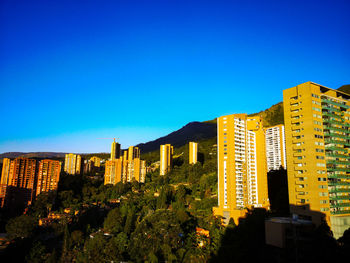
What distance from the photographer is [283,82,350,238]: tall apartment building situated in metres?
21.1

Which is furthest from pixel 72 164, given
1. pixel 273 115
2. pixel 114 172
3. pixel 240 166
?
pixel 273 115

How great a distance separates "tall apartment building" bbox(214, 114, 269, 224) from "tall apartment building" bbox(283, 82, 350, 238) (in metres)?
7.35

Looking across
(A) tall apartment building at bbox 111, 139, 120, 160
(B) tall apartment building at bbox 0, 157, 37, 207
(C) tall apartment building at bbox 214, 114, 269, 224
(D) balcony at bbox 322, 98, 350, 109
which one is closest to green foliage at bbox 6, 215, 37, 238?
(B) tall apartment building at bbox 0, 157, 37, 207

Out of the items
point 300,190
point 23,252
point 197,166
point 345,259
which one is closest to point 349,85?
point 197,166

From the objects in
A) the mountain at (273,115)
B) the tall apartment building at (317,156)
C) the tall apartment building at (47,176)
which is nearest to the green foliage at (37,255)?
the tall apartment building at (47,176)

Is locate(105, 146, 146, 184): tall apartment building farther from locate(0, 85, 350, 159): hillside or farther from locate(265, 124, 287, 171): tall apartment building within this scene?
locate(0, 85, 350, 159): hillside

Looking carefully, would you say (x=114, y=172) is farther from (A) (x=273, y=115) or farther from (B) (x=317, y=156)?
(A) (x=273, y=115)

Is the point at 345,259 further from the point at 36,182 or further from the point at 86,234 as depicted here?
the point at 36,182

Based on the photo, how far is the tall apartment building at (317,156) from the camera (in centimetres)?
2111

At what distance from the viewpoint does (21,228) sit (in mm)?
31031

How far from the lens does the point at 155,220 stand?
31.4m

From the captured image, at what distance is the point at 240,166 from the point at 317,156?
9.47 m

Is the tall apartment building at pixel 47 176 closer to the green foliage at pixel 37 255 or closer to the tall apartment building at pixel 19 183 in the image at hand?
the tall apartment building at pixel 19 183

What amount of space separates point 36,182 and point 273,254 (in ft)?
127
